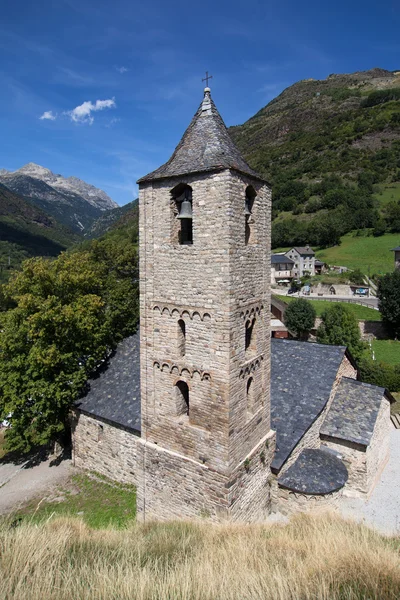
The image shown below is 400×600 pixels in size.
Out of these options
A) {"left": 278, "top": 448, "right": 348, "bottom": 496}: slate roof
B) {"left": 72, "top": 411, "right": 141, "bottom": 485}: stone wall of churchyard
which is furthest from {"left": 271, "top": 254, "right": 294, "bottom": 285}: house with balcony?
{"left": 72, "top": 411, "right": 141, "bottom": 485}: stone wall of churchyard

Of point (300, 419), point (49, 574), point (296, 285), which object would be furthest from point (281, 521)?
point (296, 285)

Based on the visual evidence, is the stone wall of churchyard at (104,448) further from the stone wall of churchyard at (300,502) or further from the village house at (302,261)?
the village house at (302,261)

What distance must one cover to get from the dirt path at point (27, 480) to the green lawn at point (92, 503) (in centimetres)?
57

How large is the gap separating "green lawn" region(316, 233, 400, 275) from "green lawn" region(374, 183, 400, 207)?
16.0 m

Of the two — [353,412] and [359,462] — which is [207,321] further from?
[353,412]

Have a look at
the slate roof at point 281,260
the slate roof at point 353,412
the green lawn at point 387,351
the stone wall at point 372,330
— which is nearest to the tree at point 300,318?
the stone wall at point 372,330

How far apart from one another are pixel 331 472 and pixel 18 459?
49.1 feet

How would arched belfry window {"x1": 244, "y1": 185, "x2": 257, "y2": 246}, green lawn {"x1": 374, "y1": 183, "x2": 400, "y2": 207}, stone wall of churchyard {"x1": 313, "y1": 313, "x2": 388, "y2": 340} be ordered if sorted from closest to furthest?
arched belfry window {"x1": 244, "y1": 185, "x2": 257, "y2": 246}
stone wall of churchyard {"x1": 313, "y1": 313, "x2": 388, "y2": 340}
green lawn {"x1": 374, "y1": 183, "x2": 400, "y2": 207}

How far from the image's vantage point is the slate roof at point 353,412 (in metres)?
14.0

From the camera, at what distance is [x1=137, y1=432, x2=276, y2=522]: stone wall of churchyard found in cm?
958

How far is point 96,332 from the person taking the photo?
1780cm

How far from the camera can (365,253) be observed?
201 ft

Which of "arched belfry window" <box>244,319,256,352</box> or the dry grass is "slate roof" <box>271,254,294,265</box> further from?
the dry grass

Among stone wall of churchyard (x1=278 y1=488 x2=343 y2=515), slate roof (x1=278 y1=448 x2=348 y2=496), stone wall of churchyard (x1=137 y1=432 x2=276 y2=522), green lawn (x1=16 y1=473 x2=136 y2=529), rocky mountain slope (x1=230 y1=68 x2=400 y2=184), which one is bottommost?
green lawn (x1=16 y1=473 x2=136 y2=529)
